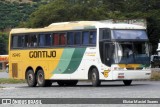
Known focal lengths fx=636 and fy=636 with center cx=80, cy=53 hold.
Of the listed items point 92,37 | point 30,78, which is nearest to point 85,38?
point 92,37

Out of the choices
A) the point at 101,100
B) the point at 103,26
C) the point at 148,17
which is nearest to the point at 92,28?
the point at 103,26

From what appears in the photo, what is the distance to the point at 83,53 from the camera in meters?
33.7

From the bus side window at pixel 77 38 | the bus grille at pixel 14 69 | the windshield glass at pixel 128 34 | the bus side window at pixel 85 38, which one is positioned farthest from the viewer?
the bus grille at pixel 14 69

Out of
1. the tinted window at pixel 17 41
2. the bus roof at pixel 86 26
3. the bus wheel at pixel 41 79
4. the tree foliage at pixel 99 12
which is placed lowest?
the bus wheel at pixel 41 79

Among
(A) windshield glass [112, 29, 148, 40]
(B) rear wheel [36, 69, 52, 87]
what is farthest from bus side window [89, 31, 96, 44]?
(B) rear wheel [36, 69, 52, 87]

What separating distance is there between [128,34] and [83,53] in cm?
261

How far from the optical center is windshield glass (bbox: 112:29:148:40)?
→ 3272cm

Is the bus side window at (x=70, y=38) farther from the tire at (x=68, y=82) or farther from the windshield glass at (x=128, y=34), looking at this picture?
the tire at (x=68, y=82)

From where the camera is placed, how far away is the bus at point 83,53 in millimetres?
32594

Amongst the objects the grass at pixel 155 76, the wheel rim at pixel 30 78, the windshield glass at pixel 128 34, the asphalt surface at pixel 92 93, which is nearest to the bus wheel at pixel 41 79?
the wheel rim at pixel 30 78

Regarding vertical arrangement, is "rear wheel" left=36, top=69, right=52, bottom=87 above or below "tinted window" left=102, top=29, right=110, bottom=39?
below

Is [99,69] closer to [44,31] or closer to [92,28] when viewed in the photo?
[92,28]

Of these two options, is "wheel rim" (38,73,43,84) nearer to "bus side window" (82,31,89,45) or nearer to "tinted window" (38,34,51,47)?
"tinted window" (38,34,51,47)

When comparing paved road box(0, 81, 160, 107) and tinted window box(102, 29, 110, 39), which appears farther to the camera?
tinted window box(102, 29, 110, 39)
